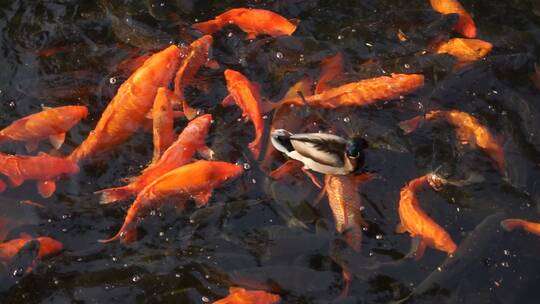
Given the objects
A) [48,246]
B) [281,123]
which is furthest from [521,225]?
[48,246]

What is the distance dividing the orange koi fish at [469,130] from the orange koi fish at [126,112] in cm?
180

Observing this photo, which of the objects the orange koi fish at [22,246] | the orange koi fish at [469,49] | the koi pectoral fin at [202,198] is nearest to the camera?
the orange koi fish at [22,246]

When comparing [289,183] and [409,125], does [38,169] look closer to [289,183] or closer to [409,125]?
[289,183]

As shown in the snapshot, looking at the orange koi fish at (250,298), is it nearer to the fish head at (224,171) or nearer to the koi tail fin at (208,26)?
the fish head at (224,171)

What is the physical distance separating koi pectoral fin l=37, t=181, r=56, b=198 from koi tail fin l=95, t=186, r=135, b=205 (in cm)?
35

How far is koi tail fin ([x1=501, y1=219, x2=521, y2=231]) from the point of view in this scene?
445cm

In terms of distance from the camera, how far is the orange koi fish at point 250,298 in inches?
159

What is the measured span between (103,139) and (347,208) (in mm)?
1724

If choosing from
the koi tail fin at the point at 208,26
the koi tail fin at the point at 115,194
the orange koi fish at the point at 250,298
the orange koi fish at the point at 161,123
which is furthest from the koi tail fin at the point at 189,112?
the orange koi fish at the point at 250,298

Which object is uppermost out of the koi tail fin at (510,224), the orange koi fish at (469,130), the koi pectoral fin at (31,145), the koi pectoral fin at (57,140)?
the koi pectoral fin at (57,140)

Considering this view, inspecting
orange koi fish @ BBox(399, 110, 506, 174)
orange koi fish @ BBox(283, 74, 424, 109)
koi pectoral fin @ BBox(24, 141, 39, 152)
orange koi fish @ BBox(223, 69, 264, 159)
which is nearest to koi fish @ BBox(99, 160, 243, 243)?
orange koi fish @ BBox(223, 69, 264, 159)

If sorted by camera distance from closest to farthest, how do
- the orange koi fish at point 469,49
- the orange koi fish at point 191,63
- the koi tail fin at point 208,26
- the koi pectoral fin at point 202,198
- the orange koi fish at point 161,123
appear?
the koi pectoral fin at point 202,198 → the orange koi fish at point 161,123 → the orange koi fish at point 191,63 → the orange koi fish at point 469,49 → the koi tail fin at point 208,26

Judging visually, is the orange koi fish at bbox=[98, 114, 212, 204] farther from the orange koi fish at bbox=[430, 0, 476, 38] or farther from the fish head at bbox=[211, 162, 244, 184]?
the orange koi fish at bbox=[430, 0, 476, 38]

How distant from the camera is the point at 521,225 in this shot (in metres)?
4.50
